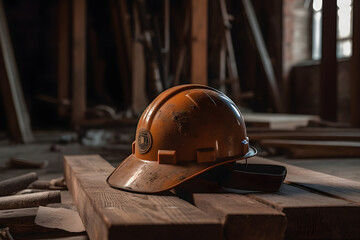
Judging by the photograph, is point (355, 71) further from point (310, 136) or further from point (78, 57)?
point (78, 57)

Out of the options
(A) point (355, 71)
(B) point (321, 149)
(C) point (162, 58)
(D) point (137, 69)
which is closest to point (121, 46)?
(D) point (137, 69)

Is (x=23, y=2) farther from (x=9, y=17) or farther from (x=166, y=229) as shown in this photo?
(x=166, y=229)

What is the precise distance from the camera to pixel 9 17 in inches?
442

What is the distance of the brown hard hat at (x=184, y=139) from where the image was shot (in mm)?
1893

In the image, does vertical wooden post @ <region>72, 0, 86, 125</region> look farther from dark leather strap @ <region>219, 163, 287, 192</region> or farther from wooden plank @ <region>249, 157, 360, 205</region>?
dark leather strap @ <region>219, 163, 287, 192</region>

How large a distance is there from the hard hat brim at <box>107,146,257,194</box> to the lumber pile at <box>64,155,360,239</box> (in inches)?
1.8

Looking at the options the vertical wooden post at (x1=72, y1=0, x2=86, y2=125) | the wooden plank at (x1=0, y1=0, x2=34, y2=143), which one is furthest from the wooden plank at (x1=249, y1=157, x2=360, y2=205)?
the vertical wooden post at (x1=72, y1=0, x2=86, y2=125)

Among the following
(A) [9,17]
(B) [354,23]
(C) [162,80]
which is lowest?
(C) [162,80]

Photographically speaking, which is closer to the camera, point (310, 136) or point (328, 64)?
point (310, 136)

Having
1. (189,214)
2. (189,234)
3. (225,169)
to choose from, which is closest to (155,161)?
(225,169)

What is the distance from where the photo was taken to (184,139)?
1.90 metres

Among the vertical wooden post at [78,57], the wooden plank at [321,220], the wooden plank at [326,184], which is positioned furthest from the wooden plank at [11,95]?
the wooden plank at [321,220]

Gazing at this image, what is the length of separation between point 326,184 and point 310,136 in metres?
2.64

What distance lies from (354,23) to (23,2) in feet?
28.6
